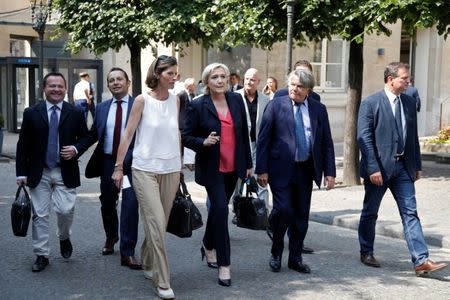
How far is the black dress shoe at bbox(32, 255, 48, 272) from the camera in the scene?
6.19 meters

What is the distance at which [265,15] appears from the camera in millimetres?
11438

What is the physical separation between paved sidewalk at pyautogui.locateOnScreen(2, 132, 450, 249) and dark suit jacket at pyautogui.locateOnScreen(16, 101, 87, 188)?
12.9 ft

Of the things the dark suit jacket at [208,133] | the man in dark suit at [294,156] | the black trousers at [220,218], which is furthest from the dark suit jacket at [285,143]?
the black trousers at [220,218]

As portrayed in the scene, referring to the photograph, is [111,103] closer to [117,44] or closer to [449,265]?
[449,265]

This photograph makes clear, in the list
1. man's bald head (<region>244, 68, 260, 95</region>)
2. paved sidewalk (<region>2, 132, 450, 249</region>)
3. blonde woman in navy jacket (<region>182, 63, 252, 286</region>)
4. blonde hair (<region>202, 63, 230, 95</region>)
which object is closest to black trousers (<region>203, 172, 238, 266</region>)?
blonde woman in navy jacket (<region>182, 63, 252, 286</region>)

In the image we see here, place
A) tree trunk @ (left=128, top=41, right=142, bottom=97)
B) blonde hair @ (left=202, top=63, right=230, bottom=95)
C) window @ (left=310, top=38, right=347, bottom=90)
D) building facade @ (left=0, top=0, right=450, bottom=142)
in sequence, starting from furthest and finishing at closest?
window @ (left=310, top=38, right=347, bottom=90)
building facade @ (left=0, top=0, right=450, bottom=142)
tree trunk @ (left=128, top=41, right=142, bottom=97)
blonde hair @ (left=202, top=63, right=230, bottom=95)

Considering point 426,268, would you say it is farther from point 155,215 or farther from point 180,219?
point 155,215

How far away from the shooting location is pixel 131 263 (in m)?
6.27

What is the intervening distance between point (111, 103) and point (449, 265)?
11.8 ft

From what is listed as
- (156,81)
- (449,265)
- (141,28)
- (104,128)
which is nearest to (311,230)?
(449,265)

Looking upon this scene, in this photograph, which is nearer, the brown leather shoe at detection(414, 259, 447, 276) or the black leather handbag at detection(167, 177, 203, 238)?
the black leather handbag at detection(167, 177, 203, 238)

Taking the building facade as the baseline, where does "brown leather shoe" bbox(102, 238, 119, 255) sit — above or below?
below

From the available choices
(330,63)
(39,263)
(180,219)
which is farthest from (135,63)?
(180,219)

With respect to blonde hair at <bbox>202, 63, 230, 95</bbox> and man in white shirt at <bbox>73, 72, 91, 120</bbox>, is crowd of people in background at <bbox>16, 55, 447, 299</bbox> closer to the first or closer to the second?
blonde hair at <bbox>202, 63, 230, 95</bbox>
